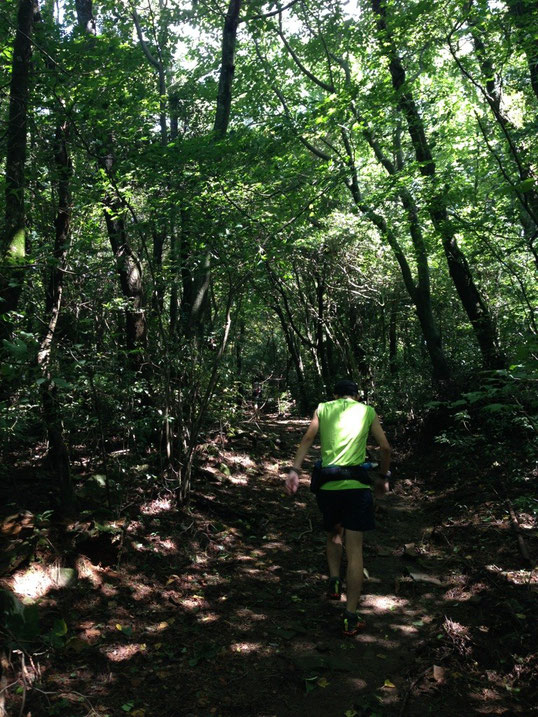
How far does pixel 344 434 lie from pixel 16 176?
455 centimetres

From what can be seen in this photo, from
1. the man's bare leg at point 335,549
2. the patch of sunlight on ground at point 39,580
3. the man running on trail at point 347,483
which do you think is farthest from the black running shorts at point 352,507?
the patch of sunlight on ground at point 39,580

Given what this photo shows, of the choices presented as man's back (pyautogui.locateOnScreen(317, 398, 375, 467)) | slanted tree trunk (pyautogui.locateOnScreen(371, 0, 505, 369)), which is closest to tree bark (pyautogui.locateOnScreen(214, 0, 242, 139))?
Result: slanted tree trunk (pyautogui.locateOnScreen(371, 0, 505, 369))

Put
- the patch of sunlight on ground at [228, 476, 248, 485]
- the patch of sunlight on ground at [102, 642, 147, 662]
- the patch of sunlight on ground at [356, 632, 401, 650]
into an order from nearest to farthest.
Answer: the patch of sunlight on ground at [102, 642, 147, 662] → the patch of sunlight on ground at [356, 632, 401, 650] → the patch of sunlight on ground at [228, 476, 248, 485]

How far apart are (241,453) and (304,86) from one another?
1369 centimetres

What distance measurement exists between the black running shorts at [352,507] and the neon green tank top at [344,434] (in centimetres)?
5

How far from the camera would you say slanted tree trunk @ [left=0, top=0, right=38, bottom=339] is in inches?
206

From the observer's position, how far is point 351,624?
4.13 meters

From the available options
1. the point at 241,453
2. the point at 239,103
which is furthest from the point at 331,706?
the point at 239,103

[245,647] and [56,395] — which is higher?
[56,395]

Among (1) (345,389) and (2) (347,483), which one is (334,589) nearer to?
(2) (347,483)

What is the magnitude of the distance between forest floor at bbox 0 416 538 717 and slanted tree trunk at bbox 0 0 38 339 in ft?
7.86

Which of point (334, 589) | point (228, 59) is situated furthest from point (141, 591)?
point (228, 59)

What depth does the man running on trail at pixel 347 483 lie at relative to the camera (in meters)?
4.28

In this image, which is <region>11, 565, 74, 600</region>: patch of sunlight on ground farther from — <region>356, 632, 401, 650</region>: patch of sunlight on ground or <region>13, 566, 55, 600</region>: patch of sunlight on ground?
<region>356, 632, 401, 650</region>: patch of sunlight on ground
